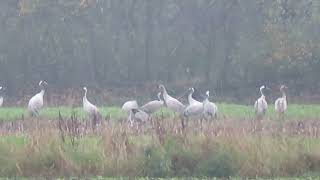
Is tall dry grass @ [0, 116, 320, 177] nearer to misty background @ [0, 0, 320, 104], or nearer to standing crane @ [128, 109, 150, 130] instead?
standing crane @ [128, 109, 150, 130]

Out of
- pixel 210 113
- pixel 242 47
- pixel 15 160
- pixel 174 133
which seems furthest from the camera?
pixel 242 47

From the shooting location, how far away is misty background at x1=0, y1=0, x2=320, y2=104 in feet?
136

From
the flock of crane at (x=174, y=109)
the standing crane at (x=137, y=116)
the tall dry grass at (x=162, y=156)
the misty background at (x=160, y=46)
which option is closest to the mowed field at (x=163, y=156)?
the tall dry grass at (x=162, y=156)

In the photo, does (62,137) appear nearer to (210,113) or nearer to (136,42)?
(210,113)

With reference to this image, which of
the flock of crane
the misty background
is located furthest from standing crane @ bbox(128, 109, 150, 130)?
the misty background

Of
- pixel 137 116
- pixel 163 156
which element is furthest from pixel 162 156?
pixel 137 116

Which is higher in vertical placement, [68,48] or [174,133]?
[68,48]

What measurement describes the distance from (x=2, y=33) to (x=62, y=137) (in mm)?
29363

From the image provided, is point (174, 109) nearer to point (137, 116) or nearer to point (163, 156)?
point (137, 116)

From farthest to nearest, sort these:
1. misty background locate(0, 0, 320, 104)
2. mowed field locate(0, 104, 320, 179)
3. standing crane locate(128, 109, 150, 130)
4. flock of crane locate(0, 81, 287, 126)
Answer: misty background locate(0, 0, 320, 104) < flock of crane locate(0, 81, 287, 126) < standing crane locate(128, 109, 150, 130) < mowed field locate(0, 104, 320, 179)

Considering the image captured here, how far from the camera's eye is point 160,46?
146 ft

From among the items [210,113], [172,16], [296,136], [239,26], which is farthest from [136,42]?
[296,136]

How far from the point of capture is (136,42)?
1754 inches

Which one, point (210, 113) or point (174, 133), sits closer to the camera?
point (174, 133)
